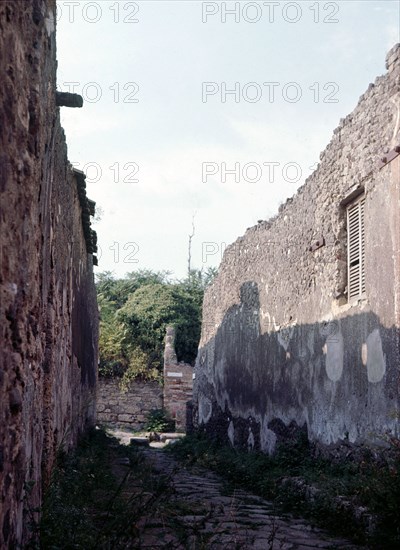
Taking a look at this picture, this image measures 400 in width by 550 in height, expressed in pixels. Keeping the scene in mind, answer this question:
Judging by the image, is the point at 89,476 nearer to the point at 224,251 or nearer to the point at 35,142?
the point at 35,142

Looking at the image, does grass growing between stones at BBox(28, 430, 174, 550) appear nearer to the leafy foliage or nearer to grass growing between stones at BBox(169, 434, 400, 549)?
grass growing between stones at BBox(169, 434, 400, 549)

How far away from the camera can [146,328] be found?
79.7 feet

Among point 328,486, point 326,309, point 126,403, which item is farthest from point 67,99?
point 126,403

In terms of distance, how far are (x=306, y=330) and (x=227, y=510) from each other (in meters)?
3.47

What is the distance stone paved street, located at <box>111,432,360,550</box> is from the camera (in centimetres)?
Answer: 399

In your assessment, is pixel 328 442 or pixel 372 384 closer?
pixel 372 384

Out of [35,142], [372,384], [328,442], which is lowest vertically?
[328,442]

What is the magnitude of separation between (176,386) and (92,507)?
16.6 meters

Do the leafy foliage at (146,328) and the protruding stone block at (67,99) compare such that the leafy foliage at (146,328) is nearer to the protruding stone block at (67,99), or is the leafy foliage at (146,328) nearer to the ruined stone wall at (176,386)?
the ruined stone wall at (176,386)

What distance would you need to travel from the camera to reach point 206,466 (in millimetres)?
11195

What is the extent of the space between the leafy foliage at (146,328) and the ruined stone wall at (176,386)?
50 cm

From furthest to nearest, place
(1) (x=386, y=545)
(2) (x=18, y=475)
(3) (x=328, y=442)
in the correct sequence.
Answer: (3) (x=328, y=442) → (1) (x=386, y=545) → (2) (x=18, y=475)

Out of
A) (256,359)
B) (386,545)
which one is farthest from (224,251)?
(386,545)

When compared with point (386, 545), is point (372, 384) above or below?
above
